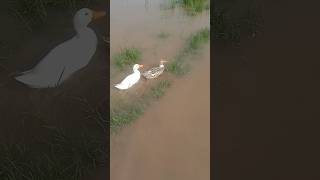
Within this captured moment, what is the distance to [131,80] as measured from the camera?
2.54 meters

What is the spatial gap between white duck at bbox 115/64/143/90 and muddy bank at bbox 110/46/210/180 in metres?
0.18

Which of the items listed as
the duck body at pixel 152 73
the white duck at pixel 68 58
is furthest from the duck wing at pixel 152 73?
the white duck at pixel 68 58

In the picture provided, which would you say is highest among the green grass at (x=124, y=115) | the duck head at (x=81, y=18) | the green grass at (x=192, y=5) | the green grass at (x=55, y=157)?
the green grass at (x=192, y=5)

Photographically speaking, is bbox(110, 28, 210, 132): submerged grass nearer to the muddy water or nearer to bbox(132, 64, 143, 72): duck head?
the muddy water

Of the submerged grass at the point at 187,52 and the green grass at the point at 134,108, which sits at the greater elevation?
the submerged grass at the point at 187,52

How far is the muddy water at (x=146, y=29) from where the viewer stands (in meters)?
2.54

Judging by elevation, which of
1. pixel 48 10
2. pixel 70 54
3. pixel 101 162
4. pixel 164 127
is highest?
pixel 48 10

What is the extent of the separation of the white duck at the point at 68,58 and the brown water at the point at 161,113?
0.14 meters

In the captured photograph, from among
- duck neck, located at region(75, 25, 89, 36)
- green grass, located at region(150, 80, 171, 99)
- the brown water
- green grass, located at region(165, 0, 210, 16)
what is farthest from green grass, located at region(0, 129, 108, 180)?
green grass, located at region(165, 0, 210, 16)

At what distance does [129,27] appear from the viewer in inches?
100

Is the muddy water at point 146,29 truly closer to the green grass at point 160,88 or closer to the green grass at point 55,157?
the green grass at point 160,88
